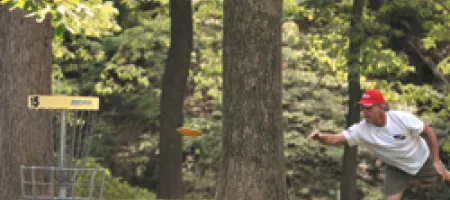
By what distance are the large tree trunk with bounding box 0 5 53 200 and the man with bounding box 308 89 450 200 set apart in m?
3.93

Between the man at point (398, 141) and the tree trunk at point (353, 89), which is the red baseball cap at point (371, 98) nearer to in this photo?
the man at point (398, 141)

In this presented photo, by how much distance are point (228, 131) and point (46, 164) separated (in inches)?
125

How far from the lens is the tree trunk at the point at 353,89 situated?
14.0 metres

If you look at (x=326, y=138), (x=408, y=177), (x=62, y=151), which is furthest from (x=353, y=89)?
(x=62, y=151)

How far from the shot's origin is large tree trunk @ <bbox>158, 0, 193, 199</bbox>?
13992 mm

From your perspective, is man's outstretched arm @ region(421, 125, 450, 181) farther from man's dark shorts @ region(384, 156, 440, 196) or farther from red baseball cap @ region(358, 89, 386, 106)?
red baseball cap @ region(358, 89, 386, 106)

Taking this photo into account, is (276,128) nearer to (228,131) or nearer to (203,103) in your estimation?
(228,131)

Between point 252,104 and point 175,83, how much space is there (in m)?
7.39

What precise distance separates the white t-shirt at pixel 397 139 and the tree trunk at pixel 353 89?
255 inches

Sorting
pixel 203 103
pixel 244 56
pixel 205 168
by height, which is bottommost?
pixel 205 168

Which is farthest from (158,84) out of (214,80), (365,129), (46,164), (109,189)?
(365,129)

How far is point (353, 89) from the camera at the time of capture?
14820mm

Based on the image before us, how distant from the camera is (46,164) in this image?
8.99 m

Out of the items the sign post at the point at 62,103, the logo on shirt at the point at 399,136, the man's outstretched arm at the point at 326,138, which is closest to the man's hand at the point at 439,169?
the logo on shirt at the point at 399,136
